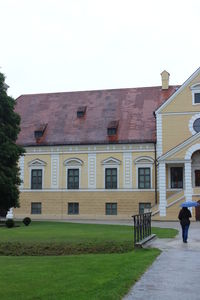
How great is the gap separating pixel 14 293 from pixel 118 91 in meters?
38.1

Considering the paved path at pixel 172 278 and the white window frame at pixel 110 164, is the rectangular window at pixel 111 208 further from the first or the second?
the paved path at pixel 172 278

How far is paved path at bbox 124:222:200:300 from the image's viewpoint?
8.04 metres

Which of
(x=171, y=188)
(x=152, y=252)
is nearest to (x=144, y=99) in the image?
(x=171, y=188)

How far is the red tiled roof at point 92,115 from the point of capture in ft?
131

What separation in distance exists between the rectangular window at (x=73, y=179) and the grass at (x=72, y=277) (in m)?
26.7

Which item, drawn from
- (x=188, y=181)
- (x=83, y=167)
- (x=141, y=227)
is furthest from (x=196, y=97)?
(x=141, y=227)

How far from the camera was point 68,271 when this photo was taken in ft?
34.2

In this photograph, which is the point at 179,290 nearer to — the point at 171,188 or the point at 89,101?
the point at 171,188

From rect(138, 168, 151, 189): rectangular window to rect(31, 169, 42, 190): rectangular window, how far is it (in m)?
9.52

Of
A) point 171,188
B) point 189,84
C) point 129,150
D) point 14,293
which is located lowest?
point 14,293

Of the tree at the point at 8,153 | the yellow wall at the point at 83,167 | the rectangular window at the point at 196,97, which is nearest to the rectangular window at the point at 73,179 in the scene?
the yellow wall at the point at 83,167

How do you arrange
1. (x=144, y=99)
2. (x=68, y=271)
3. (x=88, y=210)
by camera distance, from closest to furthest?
(x=68, y=271) → (x=88, y=210) → (x=144, y=99)

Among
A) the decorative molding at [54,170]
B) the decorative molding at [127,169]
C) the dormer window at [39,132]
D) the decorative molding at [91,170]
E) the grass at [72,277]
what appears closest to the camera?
the grass at [72,277]

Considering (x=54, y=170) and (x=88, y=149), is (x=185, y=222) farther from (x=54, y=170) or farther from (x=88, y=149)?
(x=54, y=170)
